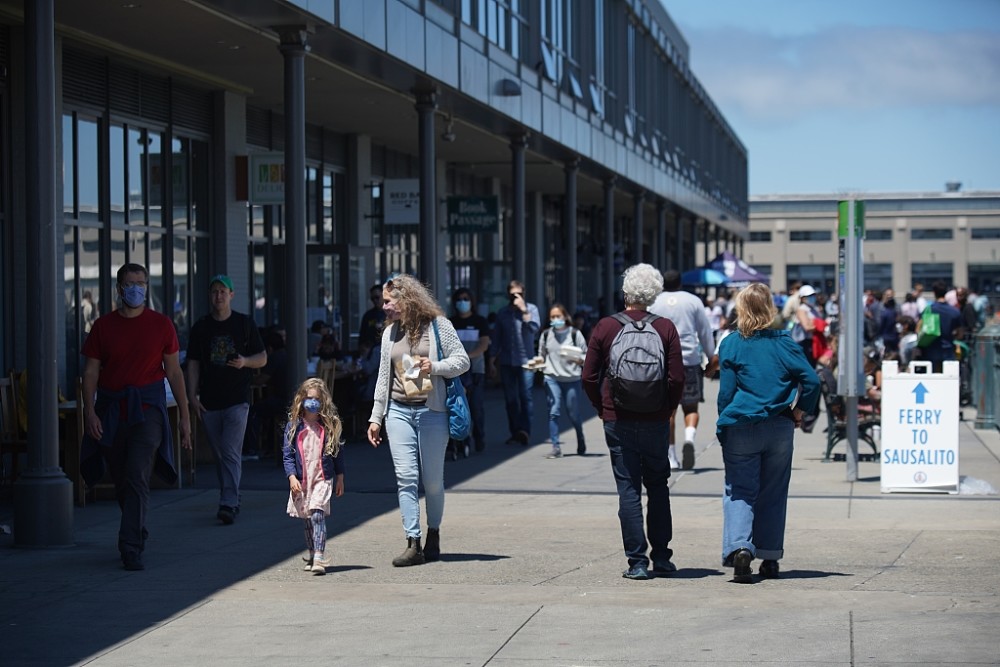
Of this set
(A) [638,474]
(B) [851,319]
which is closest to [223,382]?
(A) [638,474]

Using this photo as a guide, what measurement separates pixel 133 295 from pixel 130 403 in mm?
701

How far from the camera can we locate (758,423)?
8.70 meters

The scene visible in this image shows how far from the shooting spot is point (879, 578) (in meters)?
8.81

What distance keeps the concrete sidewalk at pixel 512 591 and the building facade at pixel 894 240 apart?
88.0m

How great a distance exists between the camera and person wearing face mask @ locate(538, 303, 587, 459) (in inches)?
640

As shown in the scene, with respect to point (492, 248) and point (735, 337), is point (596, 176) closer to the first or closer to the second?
point (492, 248)

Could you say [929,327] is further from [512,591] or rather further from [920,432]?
[512,591]

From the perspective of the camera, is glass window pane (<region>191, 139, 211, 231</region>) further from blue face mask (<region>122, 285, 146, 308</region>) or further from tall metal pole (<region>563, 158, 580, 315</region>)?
blue face mask (<region>122, 285, 146, 308</region>)

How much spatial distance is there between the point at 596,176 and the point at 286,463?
83.9 ft

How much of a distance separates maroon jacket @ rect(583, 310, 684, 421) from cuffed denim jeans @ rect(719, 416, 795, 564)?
0.37m

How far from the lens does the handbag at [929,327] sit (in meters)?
21.2

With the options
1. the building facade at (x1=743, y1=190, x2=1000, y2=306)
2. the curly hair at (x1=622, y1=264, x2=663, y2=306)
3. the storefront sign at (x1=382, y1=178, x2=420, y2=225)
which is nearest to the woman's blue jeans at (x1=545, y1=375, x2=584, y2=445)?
the curly hair at (x1=622, y1=264, x2=663, y2=306)

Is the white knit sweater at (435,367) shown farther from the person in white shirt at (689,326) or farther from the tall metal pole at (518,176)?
the tall metal pole at (518,176)

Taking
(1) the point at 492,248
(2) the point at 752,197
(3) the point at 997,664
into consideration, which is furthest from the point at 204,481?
(2) the point at 752,197
